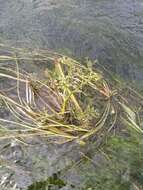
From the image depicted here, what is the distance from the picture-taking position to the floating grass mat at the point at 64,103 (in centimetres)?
238

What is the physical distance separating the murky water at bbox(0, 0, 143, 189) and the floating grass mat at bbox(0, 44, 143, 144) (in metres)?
0.29

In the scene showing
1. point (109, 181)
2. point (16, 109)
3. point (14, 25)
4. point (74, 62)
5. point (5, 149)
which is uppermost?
point (14, 25)

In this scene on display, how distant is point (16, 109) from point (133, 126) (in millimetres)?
684

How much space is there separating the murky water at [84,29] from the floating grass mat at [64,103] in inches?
11.5

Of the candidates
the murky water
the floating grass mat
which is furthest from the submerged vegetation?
the murky water

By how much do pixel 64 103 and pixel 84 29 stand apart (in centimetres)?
104

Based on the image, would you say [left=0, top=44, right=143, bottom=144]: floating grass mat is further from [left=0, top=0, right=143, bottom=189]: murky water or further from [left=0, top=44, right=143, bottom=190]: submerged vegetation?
[left=0, top=0, right=143, bottom=189]: murky water

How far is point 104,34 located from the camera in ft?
10.8

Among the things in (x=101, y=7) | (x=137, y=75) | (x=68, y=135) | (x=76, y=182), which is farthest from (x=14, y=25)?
(x=76, y=182)

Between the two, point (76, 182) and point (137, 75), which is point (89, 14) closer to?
point (137, 75)

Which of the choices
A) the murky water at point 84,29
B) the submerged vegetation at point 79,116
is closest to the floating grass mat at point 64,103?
the submerged vegetation at point 79,116

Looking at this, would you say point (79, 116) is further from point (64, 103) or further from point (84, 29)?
point (84, 29)

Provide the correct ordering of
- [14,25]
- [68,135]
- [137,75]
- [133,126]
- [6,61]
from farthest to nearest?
[14,25] → [137,75] → [6,61] → [133,126] → [68,135]

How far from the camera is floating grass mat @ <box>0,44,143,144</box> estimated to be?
2.38 metres
